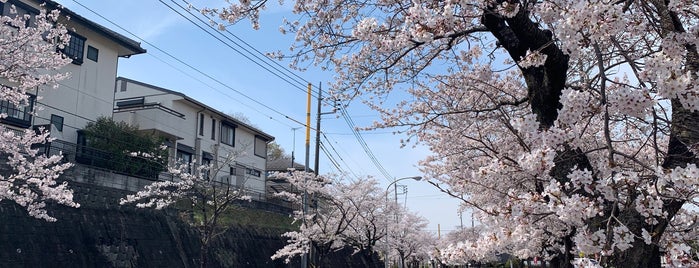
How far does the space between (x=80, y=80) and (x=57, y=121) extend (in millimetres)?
2004

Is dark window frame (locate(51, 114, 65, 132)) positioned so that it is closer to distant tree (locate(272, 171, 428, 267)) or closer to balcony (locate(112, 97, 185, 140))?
balcony (locate(112, 97, 185, 140))

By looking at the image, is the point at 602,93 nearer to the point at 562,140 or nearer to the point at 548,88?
the point at 562,140

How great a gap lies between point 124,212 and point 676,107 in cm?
1663

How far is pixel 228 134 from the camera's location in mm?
31094

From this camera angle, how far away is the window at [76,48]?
19.8 metres

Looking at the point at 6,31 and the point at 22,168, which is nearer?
the point at 6,31

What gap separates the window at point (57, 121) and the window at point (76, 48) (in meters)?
2.28

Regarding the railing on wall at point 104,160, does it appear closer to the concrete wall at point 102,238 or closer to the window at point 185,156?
the concrete wall at point 102,238

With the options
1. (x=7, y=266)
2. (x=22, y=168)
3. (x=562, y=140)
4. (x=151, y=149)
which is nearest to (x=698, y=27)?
(x=562, y=140)

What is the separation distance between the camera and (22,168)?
11516 mm

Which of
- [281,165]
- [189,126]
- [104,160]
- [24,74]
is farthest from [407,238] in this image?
[24,74]

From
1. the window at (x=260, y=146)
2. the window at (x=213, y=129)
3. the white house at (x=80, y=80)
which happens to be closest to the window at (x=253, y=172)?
the window at (x=260, y=146)

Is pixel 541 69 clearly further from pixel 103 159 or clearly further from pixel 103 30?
pixel 103 30

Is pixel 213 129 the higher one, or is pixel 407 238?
pixel 213 129
